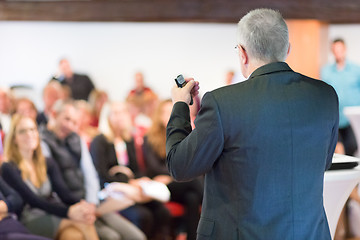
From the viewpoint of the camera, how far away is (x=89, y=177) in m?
3.93

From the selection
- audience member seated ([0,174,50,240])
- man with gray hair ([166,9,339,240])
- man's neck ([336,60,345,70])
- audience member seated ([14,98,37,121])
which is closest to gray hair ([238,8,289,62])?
man with gray hair ([166,9,339,240])

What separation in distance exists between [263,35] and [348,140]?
163 inches

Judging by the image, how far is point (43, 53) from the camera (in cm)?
566

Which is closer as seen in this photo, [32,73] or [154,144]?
[154,144]

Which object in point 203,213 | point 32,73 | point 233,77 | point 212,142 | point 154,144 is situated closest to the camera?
point 212,142

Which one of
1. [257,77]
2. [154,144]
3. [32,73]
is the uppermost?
[257,77]

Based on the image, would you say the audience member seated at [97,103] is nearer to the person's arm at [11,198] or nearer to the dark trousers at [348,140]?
the person's arm at [11,198]

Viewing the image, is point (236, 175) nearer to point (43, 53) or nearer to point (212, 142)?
point (212, 142)

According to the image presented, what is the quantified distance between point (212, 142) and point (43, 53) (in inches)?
180

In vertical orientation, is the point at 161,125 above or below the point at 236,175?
below

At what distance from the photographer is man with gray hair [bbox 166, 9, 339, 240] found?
1.43 meters

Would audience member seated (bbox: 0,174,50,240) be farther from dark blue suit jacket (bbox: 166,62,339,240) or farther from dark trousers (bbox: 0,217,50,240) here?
dark blue suit jacket (bbox: 166,62,339,240)

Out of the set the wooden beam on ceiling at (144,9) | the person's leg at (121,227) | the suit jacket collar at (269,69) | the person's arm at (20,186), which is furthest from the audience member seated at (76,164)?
the suit jacket collar at (269,69)

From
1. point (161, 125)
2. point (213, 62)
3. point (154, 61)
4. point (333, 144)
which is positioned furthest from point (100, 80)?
point (333, 144)
